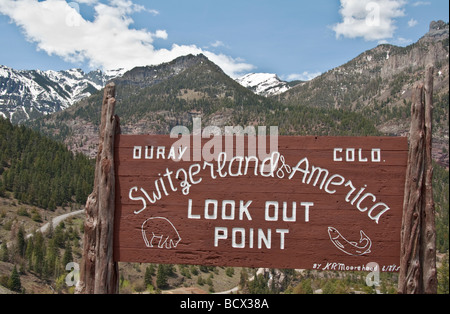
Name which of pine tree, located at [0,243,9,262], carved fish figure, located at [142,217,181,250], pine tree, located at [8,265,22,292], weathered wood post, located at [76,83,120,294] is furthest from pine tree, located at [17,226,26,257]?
carved fish figure, located at [142,217,181,250]

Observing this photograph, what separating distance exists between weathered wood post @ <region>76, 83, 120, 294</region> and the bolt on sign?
0.14 metres

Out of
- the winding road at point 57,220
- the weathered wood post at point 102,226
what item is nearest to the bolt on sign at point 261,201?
the weathered wood post at point 102,226

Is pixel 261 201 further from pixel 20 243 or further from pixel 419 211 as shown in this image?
pixel 20 243

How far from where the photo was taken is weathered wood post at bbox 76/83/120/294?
488 cm

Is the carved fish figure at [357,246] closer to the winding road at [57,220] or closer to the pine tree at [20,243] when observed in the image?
the pine tree at [20,243]

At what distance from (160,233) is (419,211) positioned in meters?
3.29

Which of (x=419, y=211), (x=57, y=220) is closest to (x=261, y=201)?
(x=419, y=211)

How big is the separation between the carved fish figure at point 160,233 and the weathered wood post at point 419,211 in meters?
2.88

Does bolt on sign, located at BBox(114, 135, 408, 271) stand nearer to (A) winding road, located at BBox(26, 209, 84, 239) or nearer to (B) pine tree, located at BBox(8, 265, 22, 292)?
(B) pine tree, located at BBox(8, 265, 22, 292)

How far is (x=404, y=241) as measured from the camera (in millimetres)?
4609

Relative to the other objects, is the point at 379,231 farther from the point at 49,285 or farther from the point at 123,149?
the point at 49,285

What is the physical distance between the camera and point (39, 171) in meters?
113

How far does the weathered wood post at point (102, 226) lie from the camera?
488 cm
